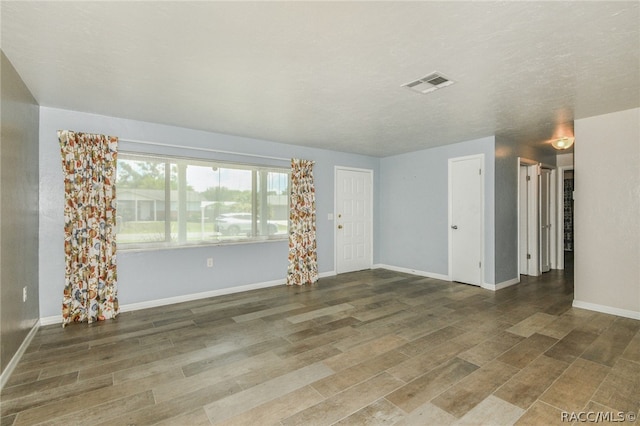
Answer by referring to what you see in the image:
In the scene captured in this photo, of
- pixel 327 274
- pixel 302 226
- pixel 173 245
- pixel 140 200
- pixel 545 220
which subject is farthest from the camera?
pixel 545 220

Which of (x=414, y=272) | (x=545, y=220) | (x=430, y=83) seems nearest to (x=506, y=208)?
(x=545, y=220)

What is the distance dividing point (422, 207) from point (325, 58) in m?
4.13

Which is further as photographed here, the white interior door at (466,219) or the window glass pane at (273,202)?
the white interior door at (466,219)

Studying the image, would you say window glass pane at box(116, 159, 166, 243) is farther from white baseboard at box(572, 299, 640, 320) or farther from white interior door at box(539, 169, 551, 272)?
white interior door at box(539, 169, 551, 272)

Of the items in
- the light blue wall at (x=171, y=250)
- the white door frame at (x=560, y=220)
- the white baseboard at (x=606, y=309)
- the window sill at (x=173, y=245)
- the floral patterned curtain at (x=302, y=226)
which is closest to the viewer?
the light blue wall at (x=171, y=250)

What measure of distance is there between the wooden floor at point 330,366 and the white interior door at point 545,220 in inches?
99.8

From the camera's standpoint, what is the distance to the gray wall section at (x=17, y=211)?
7.57 feet

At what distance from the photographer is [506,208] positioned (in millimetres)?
4992

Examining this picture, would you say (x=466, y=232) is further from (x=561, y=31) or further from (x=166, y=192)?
(x=166, y=192)

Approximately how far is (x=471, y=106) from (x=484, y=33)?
151 centimetres

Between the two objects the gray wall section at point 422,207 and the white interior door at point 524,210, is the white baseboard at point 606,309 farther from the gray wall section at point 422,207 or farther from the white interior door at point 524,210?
the white interior door at point 524,210

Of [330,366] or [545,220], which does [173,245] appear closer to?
[330,366]

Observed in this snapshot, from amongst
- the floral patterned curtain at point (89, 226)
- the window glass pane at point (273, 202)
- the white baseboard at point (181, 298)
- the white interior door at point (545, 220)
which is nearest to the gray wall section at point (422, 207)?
the white interior door at point (545, 220)

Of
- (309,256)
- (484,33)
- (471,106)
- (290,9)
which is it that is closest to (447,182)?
(471,106)
